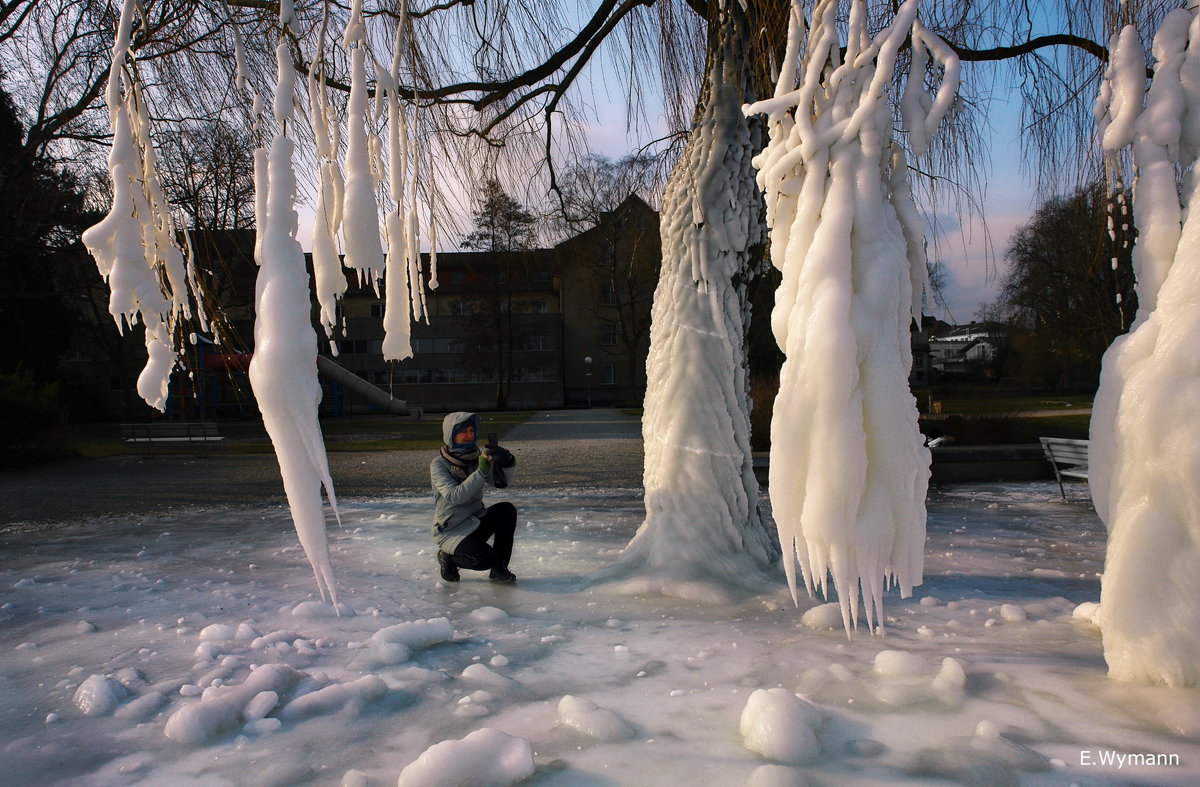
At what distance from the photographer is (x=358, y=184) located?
194 centimetres

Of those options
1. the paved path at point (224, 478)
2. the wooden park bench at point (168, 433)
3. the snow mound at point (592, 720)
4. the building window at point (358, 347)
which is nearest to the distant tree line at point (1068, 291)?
the snow mound at point (592, 720)

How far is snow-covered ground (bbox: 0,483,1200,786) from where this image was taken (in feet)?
7.62

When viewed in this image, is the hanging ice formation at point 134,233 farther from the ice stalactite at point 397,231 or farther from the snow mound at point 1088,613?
the snow mound at point 1088,613

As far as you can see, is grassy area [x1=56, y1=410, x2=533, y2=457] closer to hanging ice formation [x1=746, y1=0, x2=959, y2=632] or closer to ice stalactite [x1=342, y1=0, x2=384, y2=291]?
ice stalactite [x1=342, y1=0, x2=384, y2=291]

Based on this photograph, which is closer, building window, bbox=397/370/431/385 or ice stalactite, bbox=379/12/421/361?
ice stalactite, bbox=379/12/421/361

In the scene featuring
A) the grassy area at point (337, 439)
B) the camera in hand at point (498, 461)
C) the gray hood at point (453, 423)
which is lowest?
the grassy area at point (337, 439)

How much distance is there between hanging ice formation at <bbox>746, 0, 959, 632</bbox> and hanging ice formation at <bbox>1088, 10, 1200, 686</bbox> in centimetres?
99

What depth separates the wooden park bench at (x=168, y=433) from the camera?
47.2 ft

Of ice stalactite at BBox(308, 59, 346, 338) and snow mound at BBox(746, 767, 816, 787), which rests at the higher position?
ice stalactite at BBox(308, 59, 346, 338)

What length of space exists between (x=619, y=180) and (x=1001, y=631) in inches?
209

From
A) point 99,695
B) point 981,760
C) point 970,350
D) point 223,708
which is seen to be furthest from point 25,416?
point 970,350

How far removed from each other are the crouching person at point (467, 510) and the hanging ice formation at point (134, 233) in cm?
215

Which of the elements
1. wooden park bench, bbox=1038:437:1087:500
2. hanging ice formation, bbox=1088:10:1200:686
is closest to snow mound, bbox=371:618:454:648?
hanging ice formation, bbox=1088:10:1200:686

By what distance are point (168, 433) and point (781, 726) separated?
15190 millimetres
